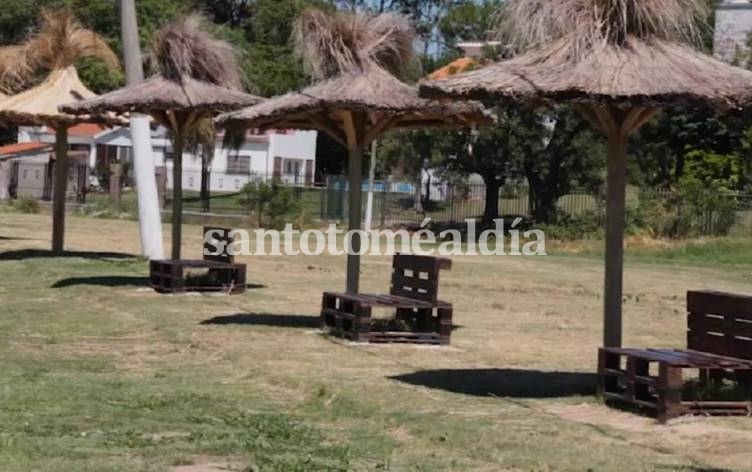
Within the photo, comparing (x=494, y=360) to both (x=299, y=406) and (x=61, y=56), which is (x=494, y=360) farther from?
(x=61, y=56)

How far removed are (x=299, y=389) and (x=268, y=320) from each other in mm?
5092

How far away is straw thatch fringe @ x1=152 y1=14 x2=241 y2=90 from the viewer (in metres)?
19.1

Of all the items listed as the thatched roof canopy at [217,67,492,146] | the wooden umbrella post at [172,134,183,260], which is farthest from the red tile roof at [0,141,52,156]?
the thatched roof canopy at [217,67,492,146]

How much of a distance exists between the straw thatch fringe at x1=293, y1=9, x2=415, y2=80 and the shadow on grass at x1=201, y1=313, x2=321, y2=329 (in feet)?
9.16

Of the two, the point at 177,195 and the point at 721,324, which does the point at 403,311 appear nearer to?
the point at 721,324

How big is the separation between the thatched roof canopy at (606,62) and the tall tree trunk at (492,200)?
115 ft

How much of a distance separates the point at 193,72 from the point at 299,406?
10255 millimetres

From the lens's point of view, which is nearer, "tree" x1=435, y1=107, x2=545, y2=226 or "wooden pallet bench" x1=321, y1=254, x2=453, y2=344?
"wooden pallet bench" x1=321, y1=254, x2=453, y2=344

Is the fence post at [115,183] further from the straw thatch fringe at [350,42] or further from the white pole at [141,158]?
the straw thatch fringe at [350,42]

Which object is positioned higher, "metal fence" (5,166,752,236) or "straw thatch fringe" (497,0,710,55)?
"straw thatch fringe" (497,0,710,55)

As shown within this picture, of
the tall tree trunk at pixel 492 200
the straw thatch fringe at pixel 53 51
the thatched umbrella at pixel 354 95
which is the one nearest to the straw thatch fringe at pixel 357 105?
the thatched umbrella at pixel 354 95

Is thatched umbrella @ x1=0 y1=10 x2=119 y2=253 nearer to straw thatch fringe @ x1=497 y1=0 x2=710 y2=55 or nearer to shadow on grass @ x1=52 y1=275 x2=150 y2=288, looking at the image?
shadow on grass @ x1=52 y1=275 x2=150 y2=288

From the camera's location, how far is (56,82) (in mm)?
24500

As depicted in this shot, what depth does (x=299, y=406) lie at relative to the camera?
985 cm
